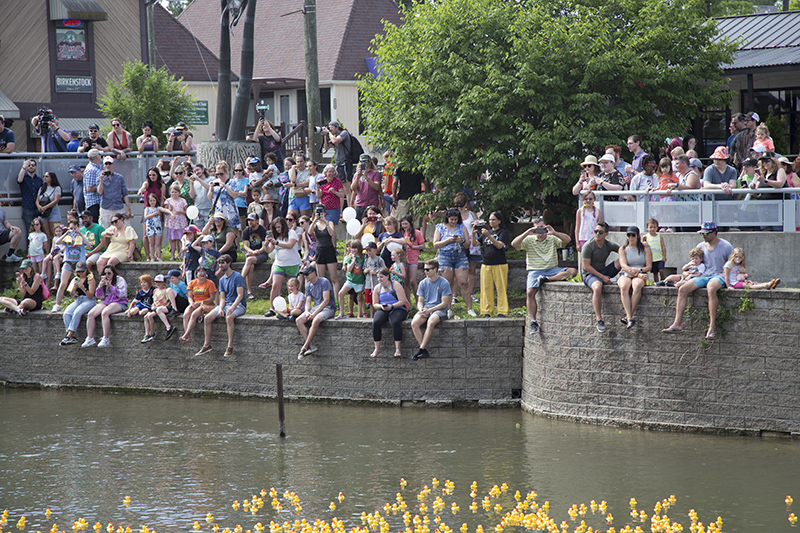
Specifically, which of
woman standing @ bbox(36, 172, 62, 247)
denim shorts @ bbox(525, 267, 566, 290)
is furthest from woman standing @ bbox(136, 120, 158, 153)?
denim shorts @ bbox(525, 267, 566, 290)

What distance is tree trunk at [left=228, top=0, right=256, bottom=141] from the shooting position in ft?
73.3

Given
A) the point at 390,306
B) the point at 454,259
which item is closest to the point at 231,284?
the point at 390,306

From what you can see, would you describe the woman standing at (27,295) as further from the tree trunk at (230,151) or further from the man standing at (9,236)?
the tree trunk at (230,151)

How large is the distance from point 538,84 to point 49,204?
10249 millimetres

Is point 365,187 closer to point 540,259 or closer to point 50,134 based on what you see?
point 540,259

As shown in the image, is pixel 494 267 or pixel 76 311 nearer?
pixel 494 267

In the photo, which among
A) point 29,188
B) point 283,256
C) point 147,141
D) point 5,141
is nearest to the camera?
point 283,256

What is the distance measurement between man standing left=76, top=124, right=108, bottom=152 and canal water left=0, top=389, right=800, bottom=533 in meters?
7.14

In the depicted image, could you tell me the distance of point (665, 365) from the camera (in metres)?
14.1

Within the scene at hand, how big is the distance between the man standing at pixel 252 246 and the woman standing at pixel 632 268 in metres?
6.86

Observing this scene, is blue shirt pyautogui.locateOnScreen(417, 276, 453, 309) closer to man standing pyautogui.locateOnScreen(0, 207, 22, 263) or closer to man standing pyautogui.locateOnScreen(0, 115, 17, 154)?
man standing pyautogui.locateOnScreen(0, 207, 22, 263)

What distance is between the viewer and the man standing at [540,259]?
15.1 metres

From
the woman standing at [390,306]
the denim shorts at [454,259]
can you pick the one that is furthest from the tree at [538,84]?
the woman standing at [390,306]

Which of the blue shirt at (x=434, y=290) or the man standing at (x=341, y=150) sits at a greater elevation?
the man standing at (x=341, y=150)
